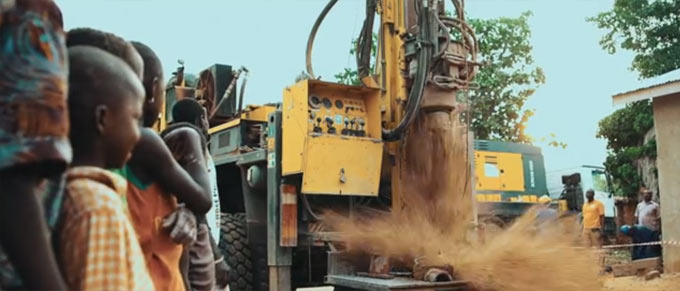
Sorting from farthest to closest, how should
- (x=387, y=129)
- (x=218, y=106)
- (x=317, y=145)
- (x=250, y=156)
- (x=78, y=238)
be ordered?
(x=218, y=106)
(x=250, y=156)
(x=387, y=129)
(x=317, y=145)
(x=78, y=238)

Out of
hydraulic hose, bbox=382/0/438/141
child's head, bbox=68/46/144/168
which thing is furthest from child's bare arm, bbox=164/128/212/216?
Answer: hydraulic hose, bbox=382/0/438/141

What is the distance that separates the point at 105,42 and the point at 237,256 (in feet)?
18.5

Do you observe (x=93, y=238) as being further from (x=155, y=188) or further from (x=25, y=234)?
(x=155, y=188)

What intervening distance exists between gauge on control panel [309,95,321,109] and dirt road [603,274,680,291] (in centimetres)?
328

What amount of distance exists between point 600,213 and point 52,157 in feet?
40.9

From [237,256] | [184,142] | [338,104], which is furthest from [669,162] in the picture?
[184,142]

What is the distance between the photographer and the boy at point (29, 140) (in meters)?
1.21

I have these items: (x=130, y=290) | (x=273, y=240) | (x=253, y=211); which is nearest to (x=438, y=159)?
(x=273, y=240)

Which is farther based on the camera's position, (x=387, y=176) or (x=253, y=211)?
(x=253, y=211)

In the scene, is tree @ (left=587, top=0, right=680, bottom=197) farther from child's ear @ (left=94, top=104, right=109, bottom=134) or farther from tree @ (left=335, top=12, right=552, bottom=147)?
child's ear @ (left=94, top=104, right=109, bottom=134)

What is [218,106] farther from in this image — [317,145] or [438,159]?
[438,159]

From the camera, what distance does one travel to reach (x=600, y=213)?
40.9 feet

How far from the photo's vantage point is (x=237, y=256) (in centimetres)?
705

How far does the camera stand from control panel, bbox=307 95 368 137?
6.28m
